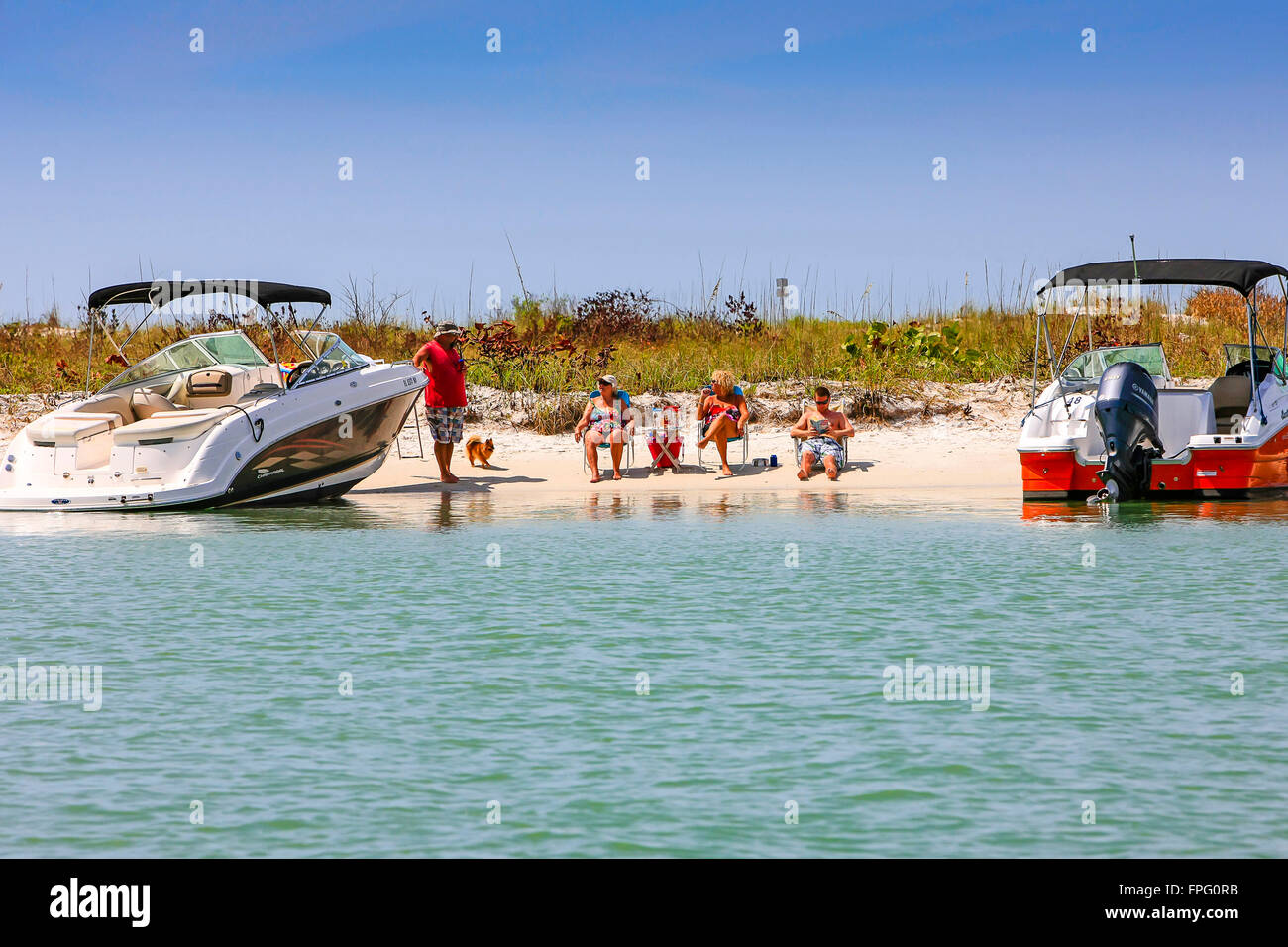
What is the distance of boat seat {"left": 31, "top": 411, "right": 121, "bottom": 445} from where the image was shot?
14633 mm

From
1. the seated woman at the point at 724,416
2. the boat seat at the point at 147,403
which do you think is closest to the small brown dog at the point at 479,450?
the seated woman at the point at 724,416

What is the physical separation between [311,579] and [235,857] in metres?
5.61

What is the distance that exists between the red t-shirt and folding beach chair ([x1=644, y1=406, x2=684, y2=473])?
2.59m

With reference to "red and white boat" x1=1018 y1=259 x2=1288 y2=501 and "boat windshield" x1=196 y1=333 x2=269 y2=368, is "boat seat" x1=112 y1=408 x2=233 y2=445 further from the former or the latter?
"red and white boat" x1=1018 y1=259 x2=1288 y2=501

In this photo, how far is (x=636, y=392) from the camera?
2258cm

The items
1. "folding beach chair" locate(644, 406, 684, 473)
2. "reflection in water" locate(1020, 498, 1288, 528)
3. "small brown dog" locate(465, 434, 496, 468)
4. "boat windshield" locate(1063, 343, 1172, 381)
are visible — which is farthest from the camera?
"small brown dog" locate(465, 434, 496, 468)

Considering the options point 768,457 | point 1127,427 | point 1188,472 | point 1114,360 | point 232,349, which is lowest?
point 1188,472

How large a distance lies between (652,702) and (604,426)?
456 inches

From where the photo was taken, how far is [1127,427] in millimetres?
14164

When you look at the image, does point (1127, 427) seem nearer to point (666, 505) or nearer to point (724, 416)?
point (666, 505)

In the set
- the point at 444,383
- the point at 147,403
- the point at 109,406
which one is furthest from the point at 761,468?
the point at 109,406

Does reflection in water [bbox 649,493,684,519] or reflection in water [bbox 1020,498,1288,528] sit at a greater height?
reflection in water [bbox 649,493,684,519]

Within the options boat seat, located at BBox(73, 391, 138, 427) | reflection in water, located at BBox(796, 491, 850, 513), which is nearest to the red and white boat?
reflection in water, located at BBox(796, 491, 850, 513)
